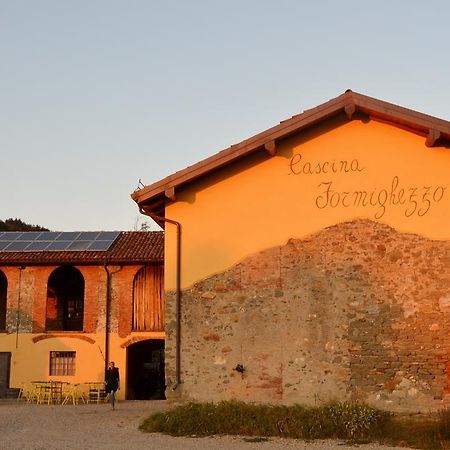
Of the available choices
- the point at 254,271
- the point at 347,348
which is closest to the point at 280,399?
the point at 347,348

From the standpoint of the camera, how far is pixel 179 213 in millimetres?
16344

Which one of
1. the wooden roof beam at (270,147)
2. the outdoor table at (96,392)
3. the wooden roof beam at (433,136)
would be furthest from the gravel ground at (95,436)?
the wooden roof beam at (433,136)

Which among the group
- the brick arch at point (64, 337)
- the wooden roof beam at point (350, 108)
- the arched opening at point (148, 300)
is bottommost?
the brick arch at point (64, 337)

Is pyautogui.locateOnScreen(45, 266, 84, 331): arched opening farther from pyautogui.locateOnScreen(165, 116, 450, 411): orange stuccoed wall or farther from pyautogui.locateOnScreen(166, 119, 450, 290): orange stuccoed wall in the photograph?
pyautogui.locateOnScreen(165, 116, 450, 411): orange stuccoed wall

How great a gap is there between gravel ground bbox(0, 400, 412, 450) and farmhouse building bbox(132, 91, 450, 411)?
1.79m

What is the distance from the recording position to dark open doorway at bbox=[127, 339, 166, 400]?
27362mm

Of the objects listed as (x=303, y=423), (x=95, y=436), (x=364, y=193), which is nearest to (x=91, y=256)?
(x=95, y=436)

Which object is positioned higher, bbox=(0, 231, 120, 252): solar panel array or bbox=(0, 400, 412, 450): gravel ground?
bbox=(0, 231, 120, 252): solar panel array

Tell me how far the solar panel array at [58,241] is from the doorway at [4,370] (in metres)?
4.42

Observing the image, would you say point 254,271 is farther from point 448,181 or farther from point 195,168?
point 448,181

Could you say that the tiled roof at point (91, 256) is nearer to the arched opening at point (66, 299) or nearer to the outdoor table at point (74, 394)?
the arched opening at point (66, 299)

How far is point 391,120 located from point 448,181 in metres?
1.95

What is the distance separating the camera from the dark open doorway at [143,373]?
27362 mm

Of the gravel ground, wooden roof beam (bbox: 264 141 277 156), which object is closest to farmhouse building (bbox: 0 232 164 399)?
the gravel ground
